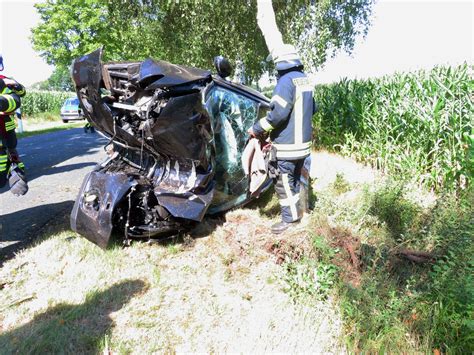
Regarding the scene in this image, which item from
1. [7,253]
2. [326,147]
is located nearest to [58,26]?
[326,147]

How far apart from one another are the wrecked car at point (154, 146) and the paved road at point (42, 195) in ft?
3.60

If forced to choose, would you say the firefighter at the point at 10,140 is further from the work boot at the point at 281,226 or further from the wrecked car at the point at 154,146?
the work boot at the point at 281,226

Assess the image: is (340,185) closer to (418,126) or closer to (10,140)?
(418,126)

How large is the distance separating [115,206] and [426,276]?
2.57 meters

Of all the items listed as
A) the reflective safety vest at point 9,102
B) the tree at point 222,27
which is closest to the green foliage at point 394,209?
the reflective safety vest at point 9,102

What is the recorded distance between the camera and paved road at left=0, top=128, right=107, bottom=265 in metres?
4.03

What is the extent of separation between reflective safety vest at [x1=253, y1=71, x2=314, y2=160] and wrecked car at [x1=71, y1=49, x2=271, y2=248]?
0.49m

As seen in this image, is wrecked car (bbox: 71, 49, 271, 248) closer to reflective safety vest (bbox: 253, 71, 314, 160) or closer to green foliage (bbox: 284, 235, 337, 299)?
reflective safety vest (bbox: 253, 71, 314, 160)

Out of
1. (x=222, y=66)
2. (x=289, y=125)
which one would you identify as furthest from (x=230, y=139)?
(x=222, y=66)

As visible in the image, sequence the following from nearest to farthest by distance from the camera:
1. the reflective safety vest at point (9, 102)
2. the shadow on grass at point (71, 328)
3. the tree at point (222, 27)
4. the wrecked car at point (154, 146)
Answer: the shadow on grass at point (71, 328) < the wrecked car at point (154, 146) < the reflective safety vest at point (9, 102) < the tree at point (222, 27)

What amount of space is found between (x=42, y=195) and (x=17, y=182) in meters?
1.61

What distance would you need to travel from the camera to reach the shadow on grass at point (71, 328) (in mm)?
2281

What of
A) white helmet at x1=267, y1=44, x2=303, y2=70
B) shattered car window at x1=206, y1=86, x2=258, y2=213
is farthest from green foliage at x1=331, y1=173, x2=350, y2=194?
white helmet at x1=267, y1=44, x2=303, y2=70

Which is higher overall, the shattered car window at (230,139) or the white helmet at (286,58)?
the white helmet at (286,58)
